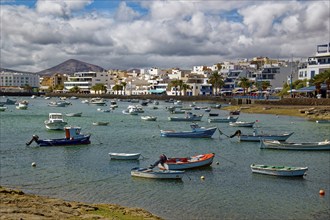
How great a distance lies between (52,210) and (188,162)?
1582 cm

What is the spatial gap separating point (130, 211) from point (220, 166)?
15.3 meters

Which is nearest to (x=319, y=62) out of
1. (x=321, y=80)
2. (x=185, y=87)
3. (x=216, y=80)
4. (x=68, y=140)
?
(x=321, y=80)

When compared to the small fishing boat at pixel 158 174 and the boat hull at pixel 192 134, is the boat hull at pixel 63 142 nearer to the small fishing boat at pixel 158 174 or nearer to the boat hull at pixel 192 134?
the boat hull at pixel 192 134

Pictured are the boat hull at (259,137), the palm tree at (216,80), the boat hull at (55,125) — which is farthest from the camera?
the palm tree at (216,80)

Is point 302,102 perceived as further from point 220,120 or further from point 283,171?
point 283,171

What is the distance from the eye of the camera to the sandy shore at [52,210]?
16.5 m

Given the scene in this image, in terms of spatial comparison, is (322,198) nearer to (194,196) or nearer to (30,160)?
(194,196)

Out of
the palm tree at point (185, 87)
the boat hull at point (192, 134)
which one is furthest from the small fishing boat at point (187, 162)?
the palm tree at point (185, 87)

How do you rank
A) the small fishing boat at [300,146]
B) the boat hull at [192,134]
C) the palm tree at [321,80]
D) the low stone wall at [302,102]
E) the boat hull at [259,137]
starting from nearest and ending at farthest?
the small fishing boat at [300,146]
the boat hull at [259,137]
the boat hull at [192,134]
the low stone wall at [302,102]
the palm tree at [321,80]

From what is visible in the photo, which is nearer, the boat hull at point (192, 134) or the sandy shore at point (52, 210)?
the sandy shore at point (52, 210)

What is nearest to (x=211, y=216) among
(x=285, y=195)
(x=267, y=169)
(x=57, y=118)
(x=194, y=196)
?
(x=194, y=196)

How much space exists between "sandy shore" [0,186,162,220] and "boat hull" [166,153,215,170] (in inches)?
411

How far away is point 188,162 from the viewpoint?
106 ft

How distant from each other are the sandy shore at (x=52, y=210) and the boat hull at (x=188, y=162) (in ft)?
34.2
